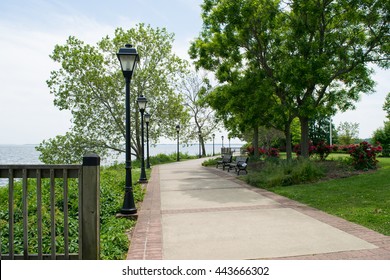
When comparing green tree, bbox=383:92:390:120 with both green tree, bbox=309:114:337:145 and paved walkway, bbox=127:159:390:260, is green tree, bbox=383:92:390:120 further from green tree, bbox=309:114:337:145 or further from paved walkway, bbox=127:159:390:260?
paved walkway, bbox=127:159:390:260

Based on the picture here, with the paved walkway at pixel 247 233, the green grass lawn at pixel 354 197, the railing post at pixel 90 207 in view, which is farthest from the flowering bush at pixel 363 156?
the railing post at pixel 90 207

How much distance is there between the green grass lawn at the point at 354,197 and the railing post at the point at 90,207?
15.7ft

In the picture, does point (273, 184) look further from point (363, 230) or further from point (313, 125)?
point (313, 125)

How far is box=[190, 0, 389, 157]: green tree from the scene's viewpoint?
15.4m

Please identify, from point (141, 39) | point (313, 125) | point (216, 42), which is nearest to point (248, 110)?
point (216, 42)

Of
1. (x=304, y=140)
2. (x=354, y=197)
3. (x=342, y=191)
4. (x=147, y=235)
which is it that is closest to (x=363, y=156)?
(x=304, y=140)

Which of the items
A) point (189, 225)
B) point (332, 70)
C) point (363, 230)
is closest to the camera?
point (363, 230)

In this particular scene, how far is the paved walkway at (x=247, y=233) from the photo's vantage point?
4.84m

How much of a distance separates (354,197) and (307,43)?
923 cm

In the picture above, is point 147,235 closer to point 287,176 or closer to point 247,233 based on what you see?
point 247,233

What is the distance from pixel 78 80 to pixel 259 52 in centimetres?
1774

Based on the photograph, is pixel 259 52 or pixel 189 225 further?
pixel 259 52

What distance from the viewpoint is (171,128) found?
1332 inches

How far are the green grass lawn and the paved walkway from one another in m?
0.40
